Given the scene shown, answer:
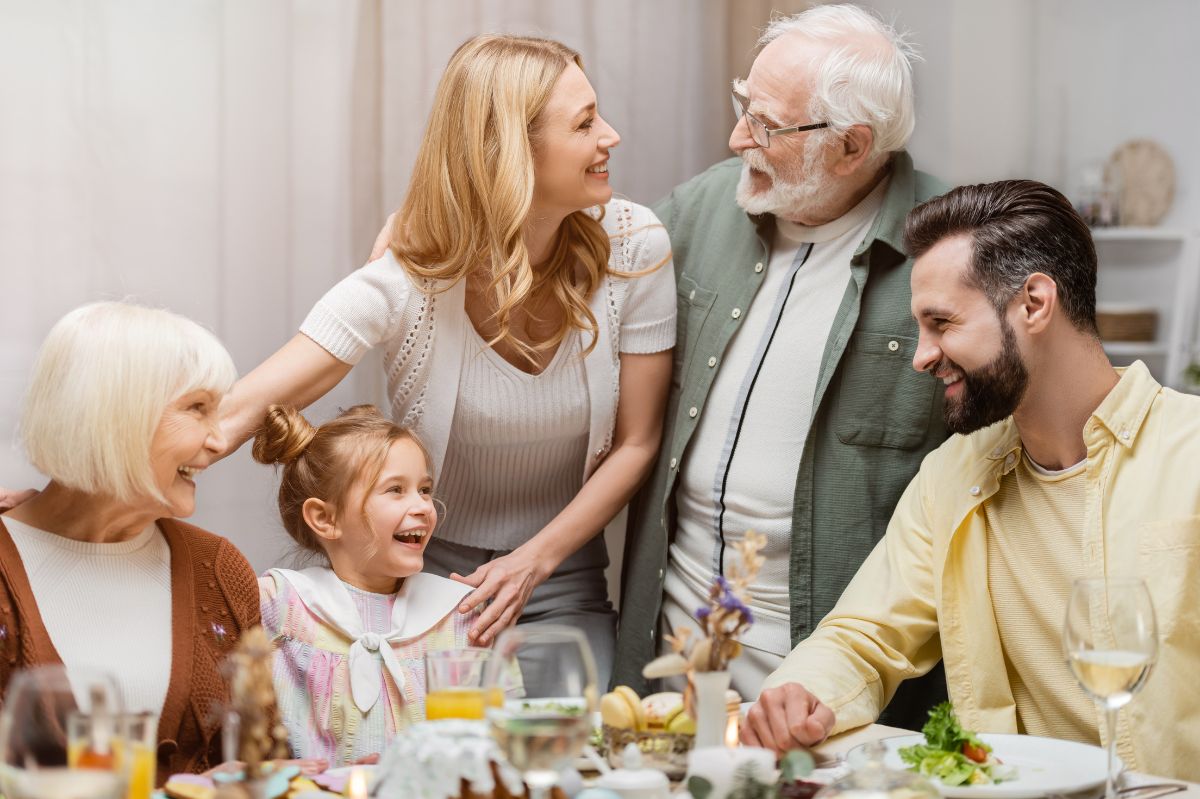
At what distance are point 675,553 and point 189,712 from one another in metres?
1.18

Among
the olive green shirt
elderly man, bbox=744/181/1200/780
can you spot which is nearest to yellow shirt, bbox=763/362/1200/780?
elderly man, bbox=744/181/1200/780

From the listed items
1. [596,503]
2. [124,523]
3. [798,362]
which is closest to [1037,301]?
Answer: [798,362]

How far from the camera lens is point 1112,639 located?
4.35 ft

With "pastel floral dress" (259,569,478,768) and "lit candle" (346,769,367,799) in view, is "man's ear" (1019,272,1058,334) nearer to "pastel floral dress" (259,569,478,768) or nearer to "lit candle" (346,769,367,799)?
"pastel floral dress" (259,569,478,768)

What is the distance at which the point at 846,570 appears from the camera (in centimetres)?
243

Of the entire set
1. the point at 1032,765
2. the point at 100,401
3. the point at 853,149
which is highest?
the point at 853,149

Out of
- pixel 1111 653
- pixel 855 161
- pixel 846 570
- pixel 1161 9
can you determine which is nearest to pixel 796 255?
pixel 855 161

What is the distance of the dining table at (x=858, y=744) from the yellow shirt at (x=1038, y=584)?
27 cm

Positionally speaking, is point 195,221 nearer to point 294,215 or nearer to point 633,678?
point 294,215

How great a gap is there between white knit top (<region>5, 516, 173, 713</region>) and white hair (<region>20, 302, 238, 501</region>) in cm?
9

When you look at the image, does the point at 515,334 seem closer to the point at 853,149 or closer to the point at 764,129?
the point at 764,129

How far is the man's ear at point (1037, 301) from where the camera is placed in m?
1.97

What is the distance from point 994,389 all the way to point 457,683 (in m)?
1.05

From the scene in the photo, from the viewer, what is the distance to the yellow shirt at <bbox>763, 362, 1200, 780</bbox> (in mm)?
1813
